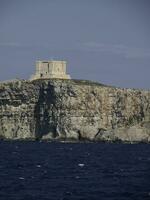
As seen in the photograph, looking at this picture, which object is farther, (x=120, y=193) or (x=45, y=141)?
(x=45, y=141)

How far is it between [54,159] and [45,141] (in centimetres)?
7762

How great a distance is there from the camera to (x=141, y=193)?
70.3 meters

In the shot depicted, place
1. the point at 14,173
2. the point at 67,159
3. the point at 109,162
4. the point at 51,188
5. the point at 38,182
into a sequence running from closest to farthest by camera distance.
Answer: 1. the point at 51,188
2. the point at 38,182
3. the point at 14,173
4. the point at 109,162
5. the point at 67,159

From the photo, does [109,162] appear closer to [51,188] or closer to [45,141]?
[51,188]

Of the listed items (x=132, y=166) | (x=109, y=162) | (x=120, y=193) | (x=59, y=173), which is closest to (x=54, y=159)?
(x=109, y=162)

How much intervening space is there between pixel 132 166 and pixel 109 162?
38.0 ft

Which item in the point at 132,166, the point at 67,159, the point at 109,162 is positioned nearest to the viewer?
the point at 132,166

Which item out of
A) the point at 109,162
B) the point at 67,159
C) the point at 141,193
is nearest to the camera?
the point at 141,193

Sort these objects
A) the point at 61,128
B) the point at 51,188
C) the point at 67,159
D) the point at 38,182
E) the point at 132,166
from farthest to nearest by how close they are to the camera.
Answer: the point at 61,128 < the point at 67,159 < the point at 132,166 < the point at 38,182 < the point at 51,188

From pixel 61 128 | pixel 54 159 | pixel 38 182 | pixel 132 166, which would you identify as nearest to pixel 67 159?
pixel 54 159

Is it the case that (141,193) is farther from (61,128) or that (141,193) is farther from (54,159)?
(61,128)

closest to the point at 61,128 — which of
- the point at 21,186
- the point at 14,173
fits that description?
the point at 14,173

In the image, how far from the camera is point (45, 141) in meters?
200

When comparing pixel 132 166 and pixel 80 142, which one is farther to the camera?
pixel 80 142
